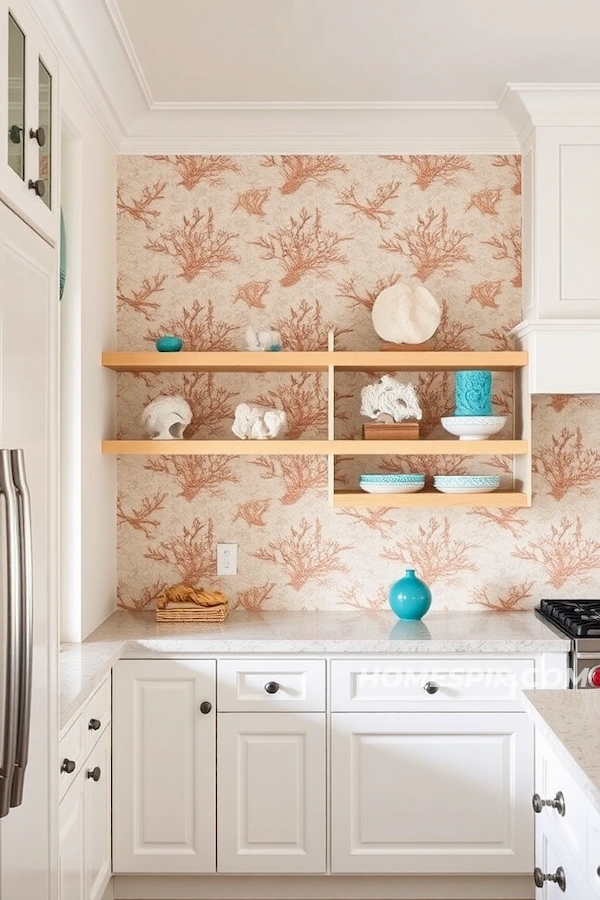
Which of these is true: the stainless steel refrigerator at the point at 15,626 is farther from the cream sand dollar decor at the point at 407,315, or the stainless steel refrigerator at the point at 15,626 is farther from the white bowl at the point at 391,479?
the cream sand dollar decor at the point at 407,315

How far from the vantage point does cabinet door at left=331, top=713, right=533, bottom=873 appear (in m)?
2.88

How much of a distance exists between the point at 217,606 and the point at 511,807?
1.13m

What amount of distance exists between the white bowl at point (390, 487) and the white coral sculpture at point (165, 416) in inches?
26.0

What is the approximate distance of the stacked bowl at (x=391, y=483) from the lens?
3.16 meters

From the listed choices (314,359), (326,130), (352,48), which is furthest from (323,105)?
(314,359)

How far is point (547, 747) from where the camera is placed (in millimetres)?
1813

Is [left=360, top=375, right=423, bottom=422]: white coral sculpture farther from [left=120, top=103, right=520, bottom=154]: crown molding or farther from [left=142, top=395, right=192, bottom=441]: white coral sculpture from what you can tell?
[left=120, top=103, right=520, bottom=154]: crown molding

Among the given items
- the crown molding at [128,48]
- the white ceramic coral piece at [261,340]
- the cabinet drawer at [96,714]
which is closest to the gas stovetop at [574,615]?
the white ceramic coral piece at [261,340]

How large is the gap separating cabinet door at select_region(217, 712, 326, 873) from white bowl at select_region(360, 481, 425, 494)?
768 mm

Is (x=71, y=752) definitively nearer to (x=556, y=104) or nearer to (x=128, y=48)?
(x=128, y=48)

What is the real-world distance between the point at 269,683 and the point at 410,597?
57 centimetres

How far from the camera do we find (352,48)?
277 centimetres

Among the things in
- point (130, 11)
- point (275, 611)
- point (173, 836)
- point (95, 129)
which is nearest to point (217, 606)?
point (275, 611)

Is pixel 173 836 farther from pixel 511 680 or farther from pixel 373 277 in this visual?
pixel 373 277
